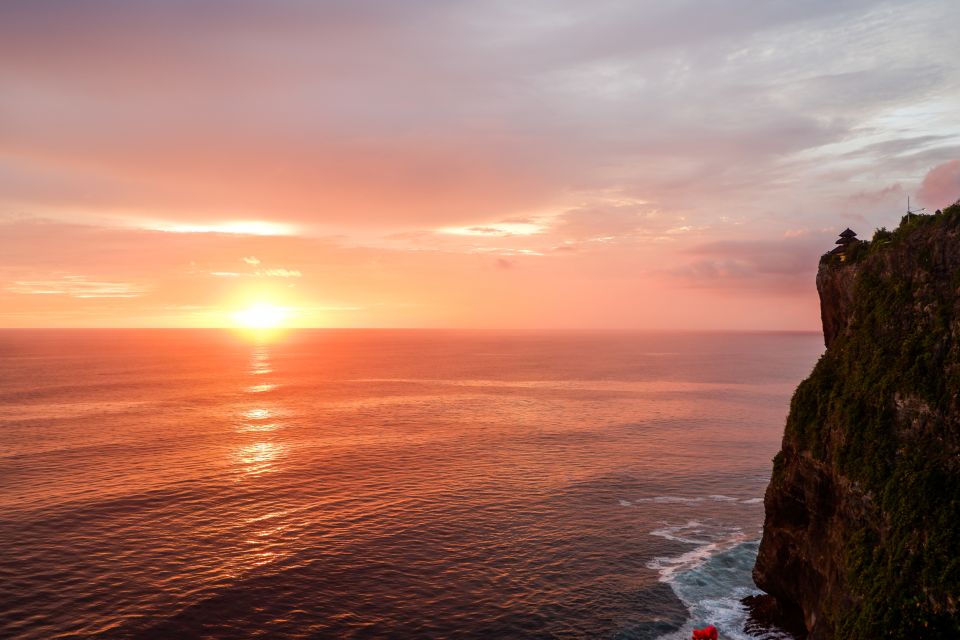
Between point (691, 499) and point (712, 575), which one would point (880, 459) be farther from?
point (691, 499)

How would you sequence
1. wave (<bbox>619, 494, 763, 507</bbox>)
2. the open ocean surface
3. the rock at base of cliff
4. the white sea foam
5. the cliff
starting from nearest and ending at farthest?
the cliff → the rock at base of cliff → the open ocean surface → wave (<bbox>619, 494, 763, 507</bbox>) → the white sea foam

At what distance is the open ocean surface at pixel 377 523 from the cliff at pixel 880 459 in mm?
9293

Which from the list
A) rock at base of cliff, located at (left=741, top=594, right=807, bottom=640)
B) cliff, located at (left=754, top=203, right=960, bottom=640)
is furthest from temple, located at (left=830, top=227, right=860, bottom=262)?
rock at base of cliff, located at (left=741, top=594, right=807, bottom=640)

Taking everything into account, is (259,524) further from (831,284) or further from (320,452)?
(831,284)

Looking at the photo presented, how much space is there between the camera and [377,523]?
184 ft

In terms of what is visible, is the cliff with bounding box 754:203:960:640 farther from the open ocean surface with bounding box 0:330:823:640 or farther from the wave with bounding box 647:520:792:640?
the open ocean surface with bounding box 0:330:823:640

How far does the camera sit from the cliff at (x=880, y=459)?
2533 cm

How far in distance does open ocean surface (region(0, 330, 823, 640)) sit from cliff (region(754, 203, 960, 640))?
30.5 feet

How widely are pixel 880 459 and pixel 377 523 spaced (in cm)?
4376

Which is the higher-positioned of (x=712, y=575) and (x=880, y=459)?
(x=880, y=459)

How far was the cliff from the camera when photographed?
25.3 m

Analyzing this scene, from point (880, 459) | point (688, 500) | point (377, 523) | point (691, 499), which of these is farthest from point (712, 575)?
point (377, 523)

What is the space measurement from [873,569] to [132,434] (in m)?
104

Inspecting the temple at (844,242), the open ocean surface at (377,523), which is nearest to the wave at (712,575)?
the open ocean surface at (377,523)
